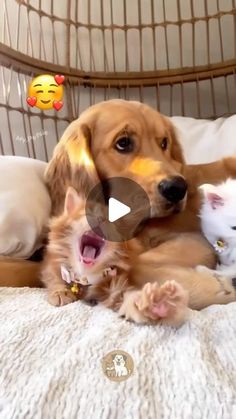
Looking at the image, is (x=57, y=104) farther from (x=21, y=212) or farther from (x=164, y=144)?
(x=21, y=212)

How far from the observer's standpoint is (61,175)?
1018mm

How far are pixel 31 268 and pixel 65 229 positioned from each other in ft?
0.73

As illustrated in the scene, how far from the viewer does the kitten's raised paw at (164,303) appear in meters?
0.63

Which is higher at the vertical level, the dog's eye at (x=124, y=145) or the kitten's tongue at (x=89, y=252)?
the dog's eye at (x=124, y=145)

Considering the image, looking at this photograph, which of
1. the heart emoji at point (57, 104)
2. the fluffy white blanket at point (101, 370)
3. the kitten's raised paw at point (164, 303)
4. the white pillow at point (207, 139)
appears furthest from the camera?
the heart emoji at point (57, 104)

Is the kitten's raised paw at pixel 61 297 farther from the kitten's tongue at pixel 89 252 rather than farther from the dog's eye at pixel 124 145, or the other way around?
the dog's eye at pixel 124 145

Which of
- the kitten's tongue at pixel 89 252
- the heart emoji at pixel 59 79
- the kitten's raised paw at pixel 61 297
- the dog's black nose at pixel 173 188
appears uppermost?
the heart emoji at pixel 59 79

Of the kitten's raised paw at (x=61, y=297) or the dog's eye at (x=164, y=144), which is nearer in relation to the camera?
the kitten's raised paw at (x=61, y=297)

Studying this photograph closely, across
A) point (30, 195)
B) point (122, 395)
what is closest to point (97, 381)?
point (122, 395)

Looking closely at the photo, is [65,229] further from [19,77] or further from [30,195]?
[19,77]
